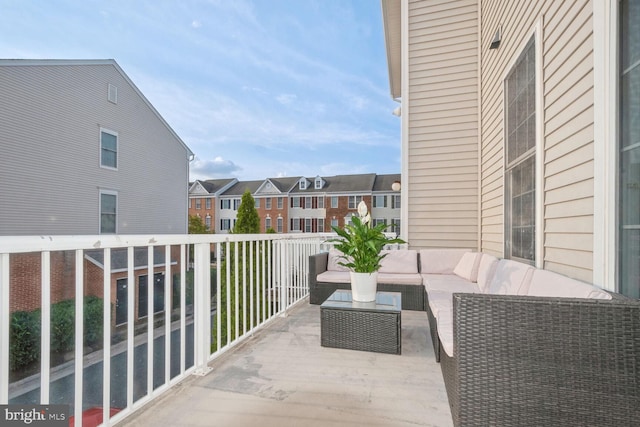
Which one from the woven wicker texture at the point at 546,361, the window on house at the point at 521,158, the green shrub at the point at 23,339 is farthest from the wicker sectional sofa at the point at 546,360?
the green shrub at the point at 23,339

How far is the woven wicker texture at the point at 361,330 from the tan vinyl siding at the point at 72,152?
931cm

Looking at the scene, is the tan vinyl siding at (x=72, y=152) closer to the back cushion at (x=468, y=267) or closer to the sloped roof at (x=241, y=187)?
the back cushion at (x=468, y=267)

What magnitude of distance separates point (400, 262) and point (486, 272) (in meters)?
1.30

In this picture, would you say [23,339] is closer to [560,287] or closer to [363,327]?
[363,327]

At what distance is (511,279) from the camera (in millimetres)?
2549

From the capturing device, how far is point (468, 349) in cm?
140

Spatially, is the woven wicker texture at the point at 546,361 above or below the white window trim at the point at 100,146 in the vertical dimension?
below

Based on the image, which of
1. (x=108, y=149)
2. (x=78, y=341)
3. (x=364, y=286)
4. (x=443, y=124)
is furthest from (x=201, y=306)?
(x=108, y=149)

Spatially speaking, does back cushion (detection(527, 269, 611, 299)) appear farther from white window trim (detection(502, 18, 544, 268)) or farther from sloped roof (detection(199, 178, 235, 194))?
sloped roof (detection(199, 178, 235, 194))

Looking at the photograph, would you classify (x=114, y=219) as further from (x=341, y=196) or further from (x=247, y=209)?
(x=341, y=196)

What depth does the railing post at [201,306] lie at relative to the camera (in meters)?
2.15

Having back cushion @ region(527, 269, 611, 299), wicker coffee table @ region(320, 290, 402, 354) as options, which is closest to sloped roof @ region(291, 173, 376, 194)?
wicker coffee table @ region(320, 290, 402, 354)

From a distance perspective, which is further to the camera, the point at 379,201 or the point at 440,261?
the point at 379,201

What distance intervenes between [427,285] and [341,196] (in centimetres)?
1917
